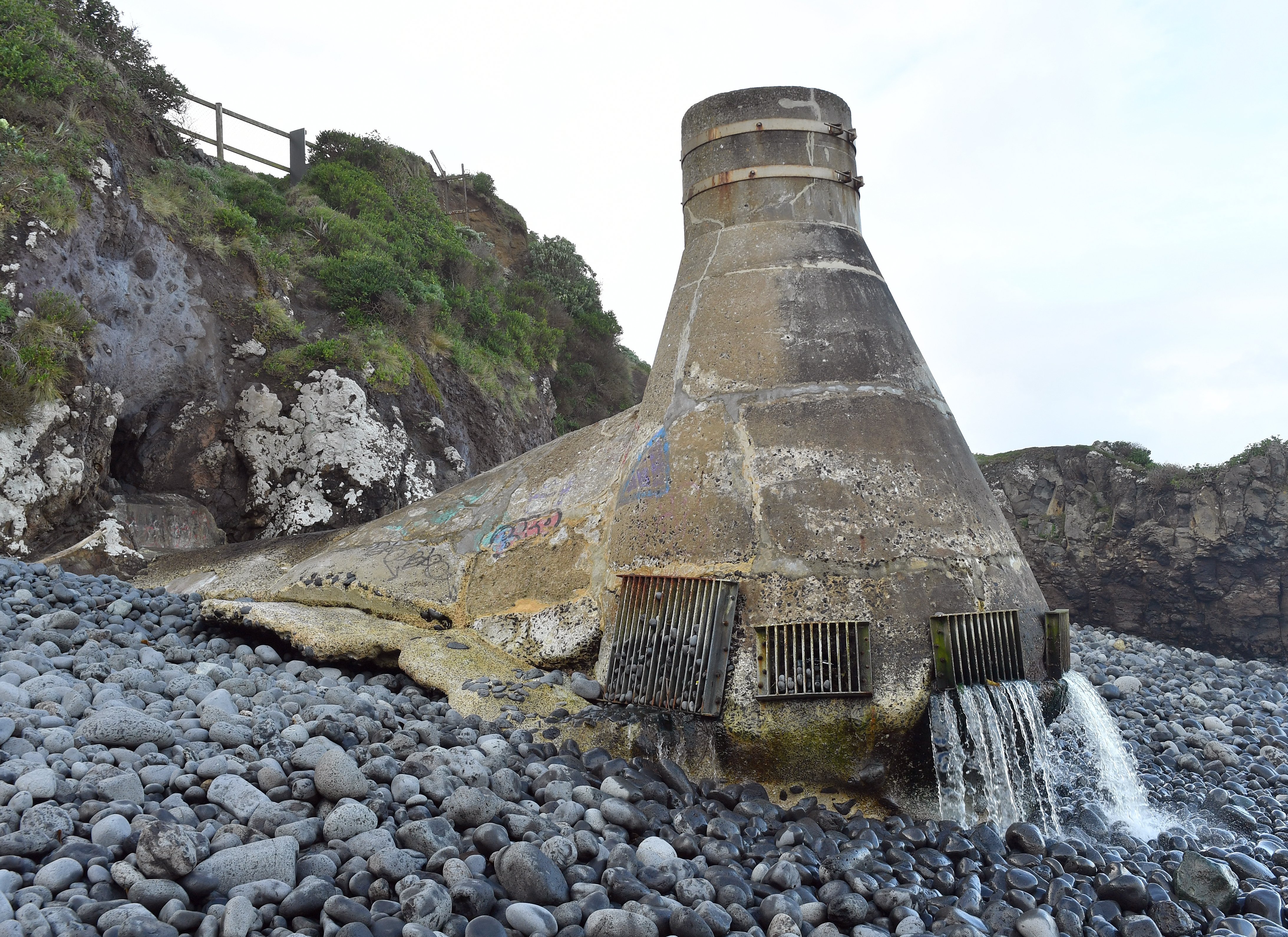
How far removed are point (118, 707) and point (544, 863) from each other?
196cm

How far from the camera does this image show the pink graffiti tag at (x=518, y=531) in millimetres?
5961

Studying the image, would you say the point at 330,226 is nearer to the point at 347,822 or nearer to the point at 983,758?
the point at 347,822

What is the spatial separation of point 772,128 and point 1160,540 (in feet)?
33.0

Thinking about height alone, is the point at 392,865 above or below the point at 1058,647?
below

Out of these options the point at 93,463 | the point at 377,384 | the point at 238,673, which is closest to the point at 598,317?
the point at 377,384

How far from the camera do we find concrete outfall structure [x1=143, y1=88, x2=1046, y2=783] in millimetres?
4426

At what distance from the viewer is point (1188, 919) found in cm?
358

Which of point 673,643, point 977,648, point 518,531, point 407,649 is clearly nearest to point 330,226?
point 518,531

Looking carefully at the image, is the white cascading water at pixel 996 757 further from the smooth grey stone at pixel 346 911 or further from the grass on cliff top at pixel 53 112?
the grass on cliff top at pixel 53 112

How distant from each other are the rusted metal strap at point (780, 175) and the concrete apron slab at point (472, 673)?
11.1 ft

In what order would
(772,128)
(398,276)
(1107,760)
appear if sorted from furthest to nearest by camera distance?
1. (398,276)
2. (772,128)
3. (1107,760)

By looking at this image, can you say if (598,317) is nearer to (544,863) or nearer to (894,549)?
(894,549)

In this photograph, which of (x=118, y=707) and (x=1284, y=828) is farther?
(x=1284, y=828)

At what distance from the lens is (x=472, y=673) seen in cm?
515
